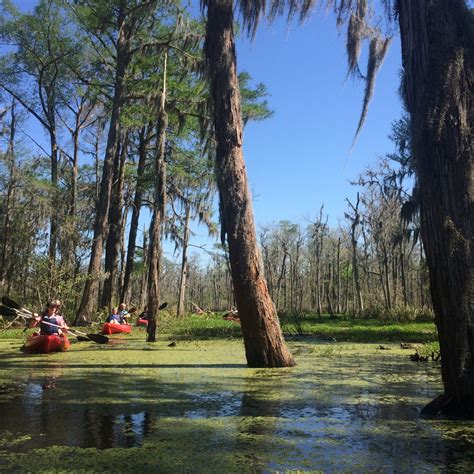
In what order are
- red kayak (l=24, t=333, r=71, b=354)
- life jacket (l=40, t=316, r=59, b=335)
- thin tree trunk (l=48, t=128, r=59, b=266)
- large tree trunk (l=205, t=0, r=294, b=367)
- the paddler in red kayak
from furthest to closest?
thin tree trunk (l=48, t=128, r=59, b=266) < the paddler in red kayak < life jacket (l=40, t=316, r=59, b=335) < red kayak (l=24, t=333, r=71, b=354) < large tree trunk (l=205, t=0, r=294, b=367)

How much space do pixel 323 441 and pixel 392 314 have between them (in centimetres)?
2034

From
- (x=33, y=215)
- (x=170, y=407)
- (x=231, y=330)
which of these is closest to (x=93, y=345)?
(x=231, y=330)

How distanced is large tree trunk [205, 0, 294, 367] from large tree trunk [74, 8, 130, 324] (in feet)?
32.2

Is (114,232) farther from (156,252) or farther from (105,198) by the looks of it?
(156,252)

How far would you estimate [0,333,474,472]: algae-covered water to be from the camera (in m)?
3.18

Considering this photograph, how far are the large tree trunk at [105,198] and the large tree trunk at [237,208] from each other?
9.81 meters

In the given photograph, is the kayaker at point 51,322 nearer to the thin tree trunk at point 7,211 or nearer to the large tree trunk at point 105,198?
the large tree trunk at point 105,198

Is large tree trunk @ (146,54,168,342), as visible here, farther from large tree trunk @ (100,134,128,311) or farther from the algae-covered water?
large tree trunk @ (100,134,128,311)

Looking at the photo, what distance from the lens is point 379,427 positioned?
408 centimetres

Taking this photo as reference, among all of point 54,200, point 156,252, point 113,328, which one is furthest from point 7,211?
point 156,252

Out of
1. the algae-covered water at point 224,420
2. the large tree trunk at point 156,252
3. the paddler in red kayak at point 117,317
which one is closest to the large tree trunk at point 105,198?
the paddler in red kayak at point 117,317

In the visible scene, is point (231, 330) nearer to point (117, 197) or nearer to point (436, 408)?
point (117, 197)

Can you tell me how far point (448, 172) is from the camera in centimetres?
407

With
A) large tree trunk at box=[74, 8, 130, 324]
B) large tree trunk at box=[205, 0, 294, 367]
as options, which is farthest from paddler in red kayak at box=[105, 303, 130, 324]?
large tree trunk at box=[205, 0, 294, 367]
